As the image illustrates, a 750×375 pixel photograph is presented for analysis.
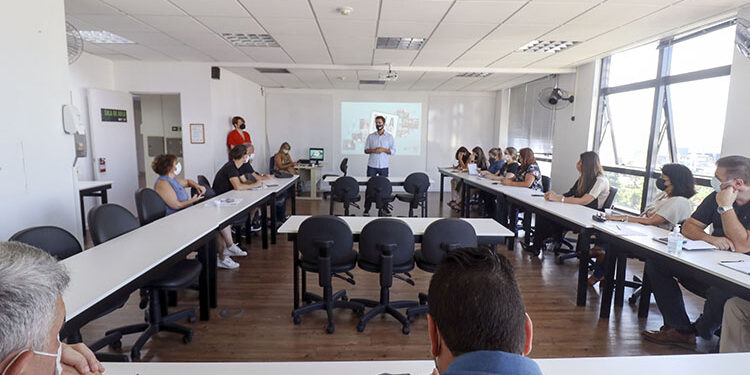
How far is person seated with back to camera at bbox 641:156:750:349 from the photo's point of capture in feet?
7.82

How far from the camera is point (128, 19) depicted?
4.15 m

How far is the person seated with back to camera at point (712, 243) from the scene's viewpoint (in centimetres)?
238

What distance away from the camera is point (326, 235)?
2.71 metres

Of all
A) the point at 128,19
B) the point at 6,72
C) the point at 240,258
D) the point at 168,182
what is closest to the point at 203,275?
the point at 168,182

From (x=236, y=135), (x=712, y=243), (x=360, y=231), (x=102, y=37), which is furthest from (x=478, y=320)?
(x=236, y=135)

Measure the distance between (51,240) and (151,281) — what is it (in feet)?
1.85

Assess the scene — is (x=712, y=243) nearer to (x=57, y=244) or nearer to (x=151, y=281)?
(x=151, y=281)

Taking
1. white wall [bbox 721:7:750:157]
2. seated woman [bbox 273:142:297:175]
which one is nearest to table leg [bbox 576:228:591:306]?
white wall [bbox 721:7:750:157]

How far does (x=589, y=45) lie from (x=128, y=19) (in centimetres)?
558

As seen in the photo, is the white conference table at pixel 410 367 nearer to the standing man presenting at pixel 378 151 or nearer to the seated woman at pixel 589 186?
the seated woman at pixel 589 186

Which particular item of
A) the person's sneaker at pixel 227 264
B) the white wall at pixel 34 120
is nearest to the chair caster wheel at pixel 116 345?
the white wall at pixel 34 120

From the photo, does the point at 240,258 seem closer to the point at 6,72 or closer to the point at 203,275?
the point at 203,275

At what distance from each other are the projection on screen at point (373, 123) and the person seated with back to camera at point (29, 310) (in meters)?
9.36

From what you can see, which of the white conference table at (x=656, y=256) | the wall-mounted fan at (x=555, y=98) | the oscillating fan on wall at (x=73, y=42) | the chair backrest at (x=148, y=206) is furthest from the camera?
the wall-mounted fan at (x=555, y=98)
